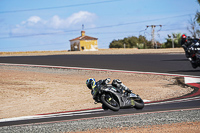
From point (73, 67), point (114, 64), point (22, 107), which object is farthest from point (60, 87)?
point (114, 64)

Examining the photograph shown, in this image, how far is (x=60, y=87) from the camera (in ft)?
99.7

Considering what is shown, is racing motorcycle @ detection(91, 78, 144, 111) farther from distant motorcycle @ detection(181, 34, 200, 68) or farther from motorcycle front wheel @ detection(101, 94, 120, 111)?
→ distant motorcycle @ detection(181, 34, 200, 68)

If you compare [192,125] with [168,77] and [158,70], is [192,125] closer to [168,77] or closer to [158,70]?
[168,77]

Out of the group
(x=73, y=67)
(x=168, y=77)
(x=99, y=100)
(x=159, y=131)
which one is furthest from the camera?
(x=73, y=67)

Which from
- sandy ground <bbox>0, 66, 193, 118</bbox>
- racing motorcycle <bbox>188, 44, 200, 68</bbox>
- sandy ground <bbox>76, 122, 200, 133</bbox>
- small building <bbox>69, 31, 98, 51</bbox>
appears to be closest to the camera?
sandy ground <bbox>76, 122, 200, 133</bbox>

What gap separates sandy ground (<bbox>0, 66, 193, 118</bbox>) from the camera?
23.1 metres

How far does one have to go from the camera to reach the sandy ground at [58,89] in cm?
2306

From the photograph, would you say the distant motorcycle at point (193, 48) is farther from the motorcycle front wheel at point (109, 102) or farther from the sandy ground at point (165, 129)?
the motorcycle front wheel at point (109, 102)

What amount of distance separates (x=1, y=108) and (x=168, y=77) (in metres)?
18.7

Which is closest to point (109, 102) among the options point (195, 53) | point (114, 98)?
point (114, 98)

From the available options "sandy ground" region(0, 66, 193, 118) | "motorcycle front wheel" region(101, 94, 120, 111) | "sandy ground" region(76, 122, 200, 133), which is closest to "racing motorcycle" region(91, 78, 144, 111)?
"motorcycle front wheel" region(101, 94, 120, 111)

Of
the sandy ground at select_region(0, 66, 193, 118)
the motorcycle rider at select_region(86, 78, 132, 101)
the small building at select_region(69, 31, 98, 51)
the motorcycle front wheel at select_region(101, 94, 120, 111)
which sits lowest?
the sandy ground at select_region(0, 66, 193, 118)

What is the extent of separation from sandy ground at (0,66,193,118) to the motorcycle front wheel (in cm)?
1114

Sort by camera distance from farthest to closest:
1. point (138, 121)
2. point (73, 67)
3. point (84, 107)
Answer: point (73, 67), point (84, 107), point (138, 121)
